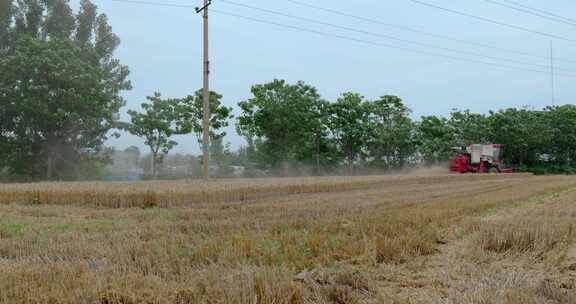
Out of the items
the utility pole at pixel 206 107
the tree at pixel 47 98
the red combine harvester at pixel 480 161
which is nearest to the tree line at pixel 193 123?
the tree at pixel 47 98

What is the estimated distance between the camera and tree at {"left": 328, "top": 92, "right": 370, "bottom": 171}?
1117 inches

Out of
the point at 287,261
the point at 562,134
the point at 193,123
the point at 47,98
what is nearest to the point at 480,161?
the point at 562,134

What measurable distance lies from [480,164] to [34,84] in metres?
23.7

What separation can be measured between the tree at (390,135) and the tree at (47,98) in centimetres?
1536

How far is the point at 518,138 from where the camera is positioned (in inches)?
1284

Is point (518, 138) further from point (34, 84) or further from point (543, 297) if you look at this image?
point (543, 297)

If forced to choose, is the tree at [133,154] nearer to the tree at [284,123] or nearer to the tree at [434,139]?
the tree at [284,123]

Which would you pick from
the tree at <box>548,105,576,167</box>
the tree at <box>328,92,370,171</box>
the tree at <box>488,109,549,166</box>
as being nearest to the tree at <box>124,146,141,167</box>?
the tree at <box>328,92,370,171</box>

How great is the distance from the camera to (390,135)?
1120 inches

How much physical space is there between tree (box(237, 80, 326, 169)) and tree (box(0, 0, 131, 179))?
7981 millimetres

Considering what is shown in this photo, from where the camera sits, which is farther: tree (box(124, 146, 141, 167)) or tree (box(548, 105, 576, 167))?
tree (box(548, 105, 576, 167))

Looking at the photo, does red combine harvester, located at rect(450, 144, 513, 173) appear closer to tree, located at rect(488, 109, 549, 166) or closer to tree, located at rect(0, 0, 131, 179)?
tree, located at rect(488, 109, 549, 166)

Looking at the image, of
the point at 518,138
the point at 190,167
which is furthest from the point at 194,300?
the point at 518,138

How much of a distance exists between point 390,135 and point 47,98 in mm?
19164
